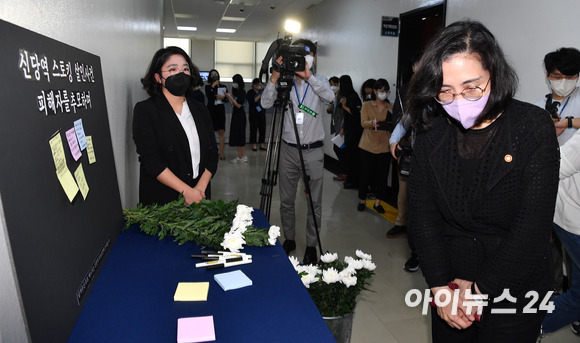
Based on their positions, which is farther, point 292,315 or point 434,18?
point 434,18

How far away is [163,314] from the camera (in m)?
1.08

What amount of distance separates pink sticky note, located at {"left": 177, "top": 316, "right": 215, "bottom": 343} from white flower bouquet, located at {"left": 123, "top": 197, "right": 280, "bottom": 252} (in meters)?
0.40

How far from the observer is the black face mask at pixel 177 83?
2.14 metres

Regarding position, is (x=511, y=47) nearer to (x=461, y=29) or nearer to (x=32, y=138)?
(x=461, y=29)

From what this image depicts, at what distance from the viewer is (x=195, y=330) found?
1005 mm

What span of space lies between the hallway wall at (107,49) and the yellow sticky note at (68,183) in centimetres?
10

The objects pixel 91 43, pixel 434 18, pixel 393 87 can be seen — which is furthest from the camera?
pixel 393 87

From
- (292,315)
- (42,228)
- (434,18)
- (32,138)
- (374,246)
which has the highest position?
(434,18)

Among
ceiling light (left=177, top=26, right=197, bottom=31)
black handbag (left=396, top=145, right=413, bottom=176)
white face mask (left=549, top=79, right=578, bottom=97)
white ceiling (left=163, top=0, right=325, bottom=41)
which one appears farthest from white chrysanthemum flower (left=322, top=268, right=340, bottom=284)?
ceiling light (left=177, top=26, right=197, bottom=31)

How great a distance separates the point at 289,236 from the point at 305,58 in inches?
56.2

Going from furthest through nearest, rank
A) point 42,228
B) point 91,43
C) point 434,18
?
point 434,18, point 91,43, point 42,228

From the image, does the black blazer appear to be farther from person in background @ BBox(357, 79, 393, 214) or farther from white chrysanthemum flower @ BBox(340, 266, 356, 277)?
person in background @ BBox(357, 79, 393, 214)

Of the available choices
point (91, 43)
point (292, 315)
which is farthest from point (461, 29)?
point (91, 43)

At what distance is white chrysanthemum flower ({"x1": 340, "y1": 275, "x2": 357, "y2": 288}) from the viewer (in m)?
1.55
